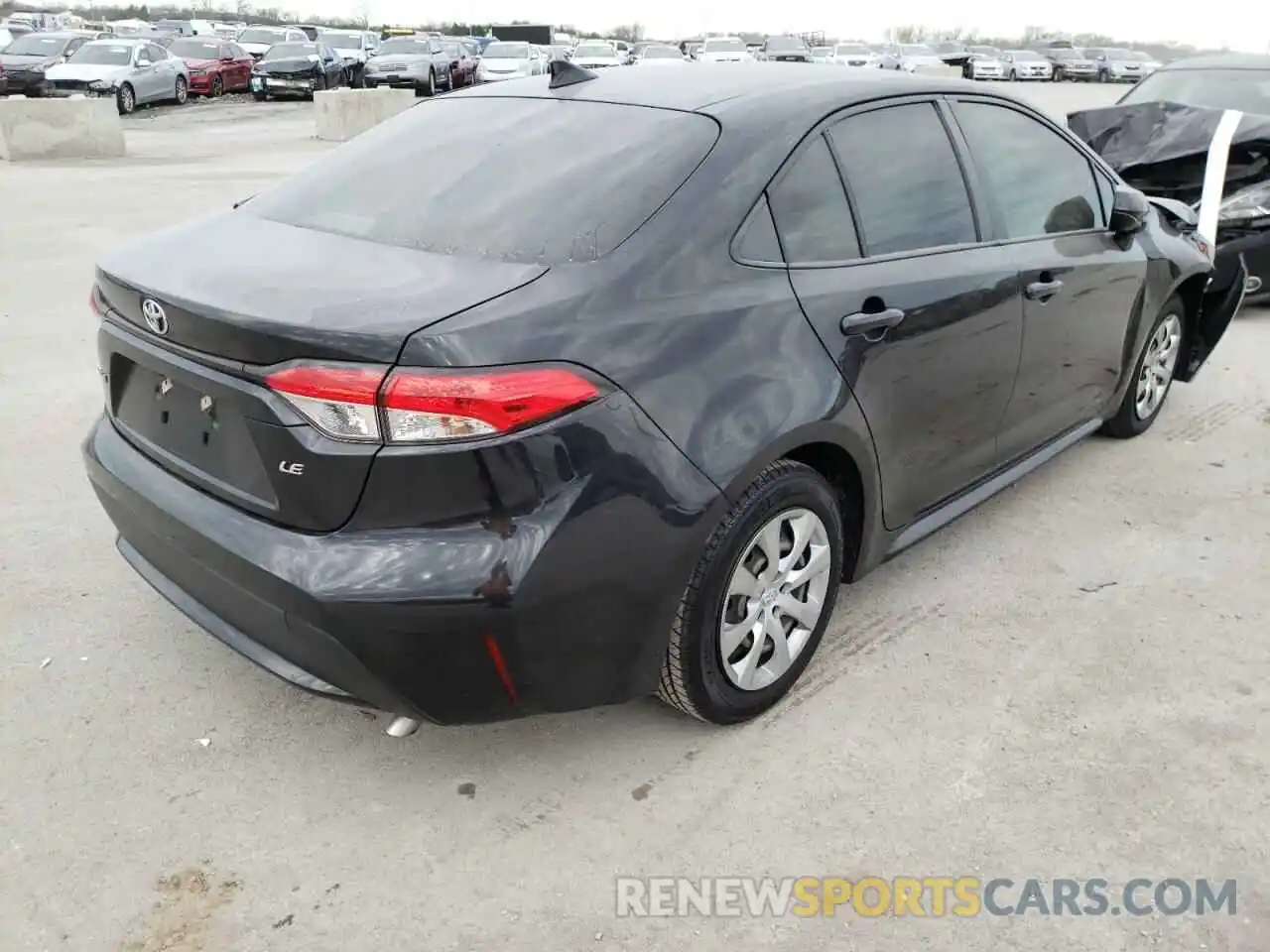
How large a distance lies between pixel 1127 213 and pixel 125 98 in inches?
980

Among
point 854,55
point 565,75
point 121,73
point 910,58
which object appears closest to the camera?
point 565,75

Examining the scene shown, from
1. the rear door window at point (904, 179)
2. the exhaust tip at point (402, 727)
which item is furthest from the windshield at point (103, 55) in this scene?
the exhaust tip at point (402, 727)

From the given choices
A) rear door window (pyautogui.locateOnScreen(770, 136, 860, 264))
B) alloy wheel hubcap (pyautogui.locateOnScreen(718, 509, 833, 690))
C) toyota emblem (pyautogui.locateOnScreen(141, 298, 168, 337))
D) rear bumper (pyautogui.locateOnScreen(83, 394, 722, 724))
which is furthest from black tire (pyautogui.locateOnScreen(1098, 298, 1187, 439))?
toyota emblem (pyautogui.locateOnScreen(141, 298, 168, 337))

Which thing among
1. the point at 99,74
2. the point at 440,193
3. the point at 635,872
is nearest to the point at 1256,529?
the point at 635,872

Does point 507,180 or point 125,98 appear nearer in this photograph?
point 507,180

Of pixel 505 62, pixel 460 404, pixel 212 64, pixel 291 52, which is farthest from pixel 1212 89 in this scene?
pixel 212 64

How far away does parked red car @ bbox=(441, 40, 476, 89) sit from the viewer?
98.1 feet

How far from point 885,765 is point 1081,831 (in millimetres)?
475

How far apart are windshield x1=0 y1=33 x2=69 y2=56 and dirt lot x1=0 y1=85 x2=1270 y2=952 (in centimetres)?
2633

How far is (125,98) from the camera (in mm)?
23547

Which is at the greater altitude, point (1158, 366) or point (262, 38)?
point (262, 38)

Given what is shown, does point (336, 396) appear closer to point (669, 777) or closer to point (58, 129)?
point (669, 777)

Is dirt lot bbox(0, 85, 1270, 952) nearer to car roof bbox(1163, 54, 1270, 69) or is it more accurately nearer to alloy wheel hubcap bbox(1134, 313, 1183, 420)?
alloy wheel hubcap bbox(1134, 313, 1183, 420)

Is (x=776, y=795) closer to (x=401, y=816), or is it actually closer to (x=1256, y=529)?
(x=401, y=816)
